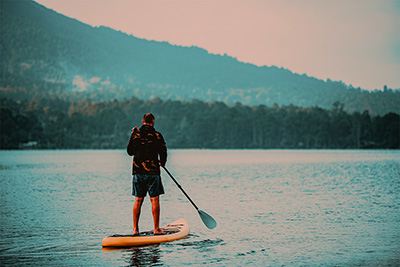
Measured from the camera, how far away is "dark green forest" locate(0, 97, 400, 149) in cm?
15688

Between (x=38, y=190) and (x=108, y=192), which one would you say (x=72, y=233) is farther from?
(x=38, y=190)

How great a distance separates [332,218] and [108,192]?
1289cm

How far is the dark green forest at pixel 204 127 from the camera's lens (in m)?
157

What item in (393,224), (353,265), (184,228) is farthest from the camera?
(393,224)

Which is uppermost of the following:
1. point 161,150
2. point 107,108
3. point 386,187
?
point 107,108

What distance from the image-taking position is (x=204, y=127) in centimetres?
17762

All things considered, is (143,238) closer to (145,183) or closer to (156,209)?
(156,209)

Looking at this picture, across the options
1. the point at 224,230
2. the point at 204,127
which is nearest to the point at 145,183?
the point at 224,230

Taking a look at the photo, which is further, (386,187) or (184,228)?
(386,187)

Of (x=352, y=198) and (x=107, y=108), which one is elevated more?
(x=107, y=108)

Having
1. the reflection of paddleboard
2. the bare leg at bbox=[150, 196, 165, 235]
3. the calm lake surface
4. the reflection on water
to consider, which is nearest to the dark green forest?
the calm lake surface

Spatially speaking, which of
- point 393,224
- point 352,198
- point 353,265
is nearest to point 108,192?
point 352,198

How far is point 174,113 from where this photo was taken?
627 feet

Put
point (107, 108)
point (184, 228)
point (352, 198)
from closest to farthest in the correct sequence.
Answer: point (184, 228) < point (352, 198) < point (107, 108)
